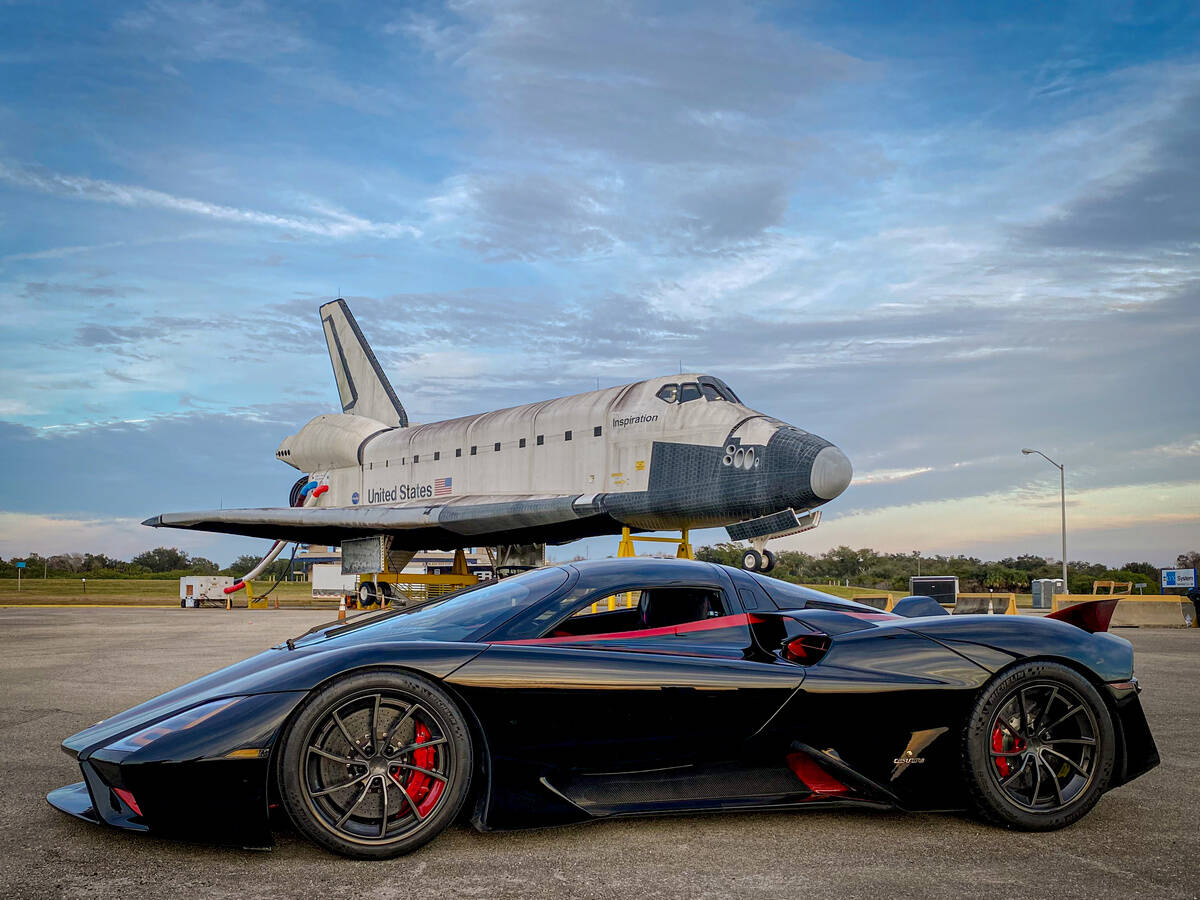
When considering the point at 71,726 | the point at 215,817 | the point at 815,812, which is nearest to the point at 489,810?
the point at 215,817

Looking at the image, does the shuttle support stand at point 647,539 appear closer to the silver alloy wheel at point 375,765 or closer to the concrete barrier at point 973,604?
the concrete barrier at point 973,604

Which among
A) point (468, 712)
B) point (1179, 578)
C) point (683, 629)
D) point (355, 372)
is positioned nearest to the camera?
point (468, 712)

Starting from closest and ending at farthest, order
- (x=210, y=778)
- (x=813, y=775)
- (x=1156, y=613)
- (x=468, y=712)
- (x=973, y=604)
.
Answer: (x=210, y=778) → (x=468, y=712) → (x=813, y=775) → (x=1156, y=613) → (x=973, y=604)

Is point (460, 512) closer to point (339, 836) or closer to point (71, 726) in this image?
point (71, 726)

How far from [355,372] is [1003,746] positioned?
29529 mm

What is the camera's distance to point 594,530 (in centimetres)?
2152

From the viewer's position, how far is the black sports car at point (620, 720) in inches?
135

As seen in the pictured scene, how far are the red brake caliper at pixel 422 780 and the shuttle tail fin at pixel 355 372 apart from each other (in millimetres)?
27105

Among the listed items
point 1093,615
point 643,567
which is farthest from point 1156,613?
point 643,567

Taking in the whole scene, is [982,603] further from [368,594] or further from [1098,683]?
[1098,683]

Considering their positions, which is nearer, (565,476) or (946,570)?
(565,476)

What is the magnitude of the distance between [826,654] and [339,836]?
2109 mm

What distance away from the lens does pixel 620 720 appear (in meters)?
3.65

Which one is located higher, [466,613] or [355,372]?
[355,372]
